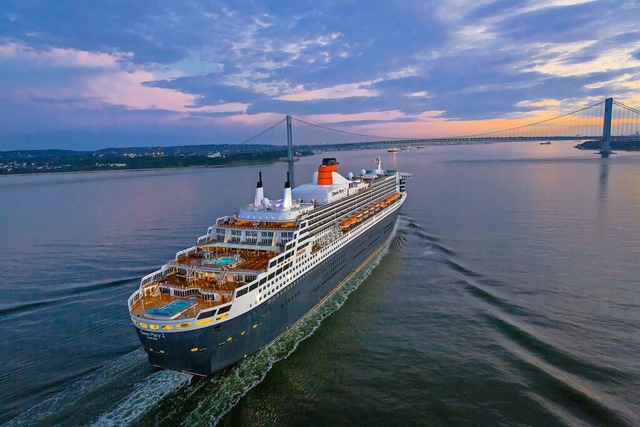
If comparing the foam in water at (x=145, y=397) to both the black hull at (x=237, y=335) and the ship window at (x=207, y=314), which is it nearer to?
the black hull at (x=237, y=335)

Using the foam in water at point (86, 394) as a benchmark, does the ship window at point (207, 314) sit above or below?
above

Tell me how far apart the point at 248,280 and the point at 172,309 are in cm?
340

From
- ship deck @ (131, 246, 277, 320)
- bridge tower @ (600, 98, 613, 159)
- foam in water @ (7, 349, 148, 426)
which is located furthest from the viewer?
bridge tower @ (600, 98, 613, 159)

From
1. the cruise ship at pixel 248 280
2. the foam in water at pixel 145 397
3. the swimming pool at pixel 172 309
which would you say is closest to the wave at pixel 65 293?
the cruise ship at pixel 248 280

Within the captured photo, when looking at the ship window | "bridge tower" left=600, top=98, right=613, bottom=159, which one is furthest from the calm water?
"bridge tower" left=600, top=98, right=613, bottom=159

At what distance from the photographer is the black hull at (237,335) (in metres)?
14.3

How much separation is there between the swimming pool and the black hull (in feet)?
2.54

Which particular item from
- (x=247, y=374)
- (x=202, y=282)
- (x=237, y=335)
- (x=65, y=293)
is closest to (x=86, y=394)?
(x=237, y=335)

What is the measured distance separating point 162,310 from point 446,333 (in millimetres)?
12392

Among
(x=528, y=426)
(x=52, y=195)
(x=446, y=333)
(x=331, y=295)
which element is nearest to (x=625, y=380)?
(x=528, y=426)

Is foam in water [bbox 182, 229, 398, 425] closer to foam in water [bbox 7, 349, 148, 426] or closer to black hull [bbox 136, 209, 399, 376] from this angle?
black hull [bbox 136, 209, 399, 376]

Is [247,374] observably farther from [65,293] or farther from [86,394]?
[65,293]

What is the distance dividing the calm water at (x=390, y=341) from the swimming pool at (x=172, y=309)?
100 inches

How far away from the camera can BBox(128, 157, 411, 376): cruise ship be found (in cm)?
1450
